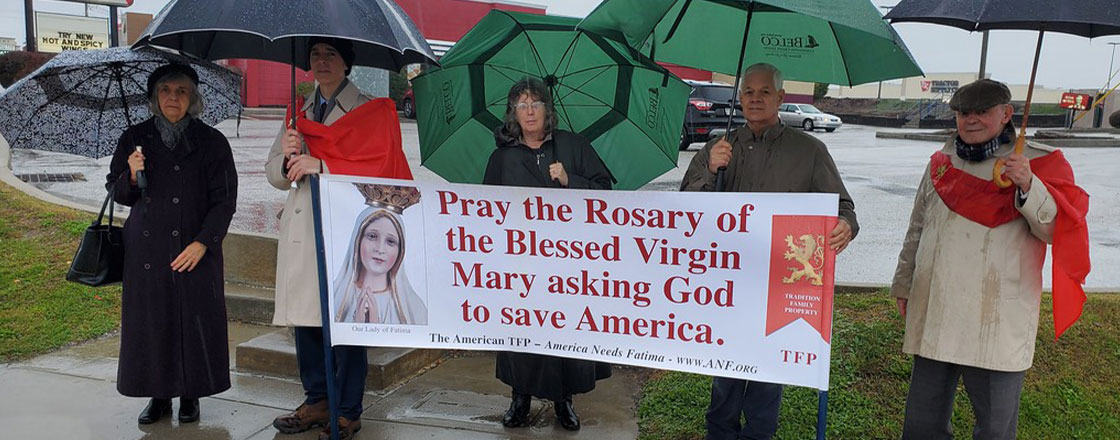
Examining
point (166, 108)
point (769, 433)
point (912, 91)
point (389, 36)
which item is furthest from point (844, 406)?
point (912, 91)

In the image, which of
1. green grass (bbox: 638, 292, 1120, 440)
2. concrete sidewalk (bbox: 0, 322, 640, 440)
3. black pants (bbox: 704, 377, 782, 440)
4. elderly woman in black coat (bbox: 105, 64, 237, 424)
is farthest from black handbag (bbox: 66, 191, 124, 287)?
black pants (bbox: 704, 377, 782, 440)

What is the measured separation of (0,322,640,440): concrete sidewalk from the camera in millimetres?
4227

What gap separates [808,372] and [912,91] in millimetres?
74387

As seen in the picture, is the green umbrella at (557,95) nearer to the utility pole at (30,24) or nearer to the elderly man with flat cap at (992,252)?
the elderly man with flat cap at (992,252)

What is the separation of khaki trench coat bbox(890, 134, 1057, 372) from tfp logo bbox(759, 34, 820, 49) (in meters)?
0.80

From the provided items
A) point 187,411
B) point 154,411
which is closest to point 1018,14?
point 187,411

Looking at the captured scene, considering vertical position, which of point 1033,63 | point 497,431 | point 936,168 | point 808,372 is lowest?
point 497,431

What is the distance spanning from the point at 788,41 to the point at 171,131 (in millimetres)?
2877

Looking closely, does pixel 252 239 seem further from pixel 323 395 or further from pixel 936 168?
pixel 936 168

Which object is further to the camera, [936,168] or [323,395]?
[323,395]

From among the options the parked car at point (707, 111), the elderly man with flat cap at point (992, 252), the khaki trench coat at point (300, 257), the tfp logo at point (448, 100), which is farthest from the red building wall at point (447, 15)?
the elderly man with flat cap at point (992, 252)

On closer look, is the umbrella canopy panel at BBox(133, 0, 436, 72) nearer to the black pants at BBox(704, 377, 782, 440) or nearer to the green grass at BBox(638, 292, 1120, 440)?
the black pants at BBox(704, 377, 782, 440)

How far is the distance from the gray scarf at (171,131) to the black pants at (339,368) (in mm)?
1052

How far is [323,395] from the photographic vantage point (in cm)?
418
